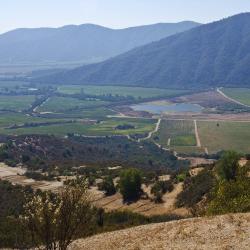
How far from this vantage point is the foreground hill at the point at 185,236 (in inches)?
1093

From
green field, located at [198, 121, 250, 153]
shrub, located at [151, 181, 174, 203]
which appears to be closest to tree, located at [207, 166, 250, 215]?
shrub, located at [151, 181, 174, 203]

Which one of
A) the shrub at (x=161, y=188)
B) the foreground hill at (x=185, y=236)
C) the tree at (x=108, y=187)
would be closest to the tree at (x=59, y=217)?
the foreground hill at (x=185, y=236)

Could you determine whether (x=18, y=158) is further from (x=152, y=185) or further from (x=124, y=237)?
(x=124, y=237)

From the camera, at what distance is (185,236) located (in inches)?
1158

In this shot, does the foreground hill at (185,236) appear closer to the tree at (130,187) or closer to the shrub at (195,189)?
the shrub at (195,189)

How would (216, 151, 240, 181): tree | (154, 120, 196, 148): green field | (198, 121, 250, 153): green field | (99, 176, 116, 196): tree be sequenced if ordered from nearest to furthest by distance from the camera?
1. (216, 151, 240, 181): tree
2. (99, 176, 116, 196): tree
3. (198, 121, 250, 153): green field
4. (154, 120, 196, 148): green field

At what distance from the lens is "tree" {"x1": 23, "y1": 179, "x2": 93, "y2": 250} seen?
26.5 m

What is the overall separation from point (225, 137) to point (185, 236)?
148 m

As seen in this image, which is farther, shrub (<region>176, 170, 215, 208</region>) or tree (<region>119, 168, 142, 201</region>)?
tree (<region>119, 168, 142, 201</region>)

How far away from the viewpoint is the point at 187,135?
18025 centimetres

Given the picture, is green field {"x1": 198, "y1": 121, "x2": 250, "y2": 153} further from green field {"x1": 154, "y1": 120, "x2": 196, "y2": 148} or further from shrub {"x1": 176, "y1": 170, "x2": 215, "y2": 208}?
shrub {"x1": 176, "y1": 170, "x2": 215, "y2": 208}

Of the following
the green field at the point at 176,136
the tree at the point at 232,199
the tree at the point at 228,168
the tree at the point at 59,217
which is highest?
the tree at the point at 59,217

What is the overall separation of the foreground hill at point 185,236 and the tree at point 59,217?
4050mm

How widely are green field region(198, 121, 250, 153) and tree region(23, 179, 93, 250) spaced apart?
126 meters
